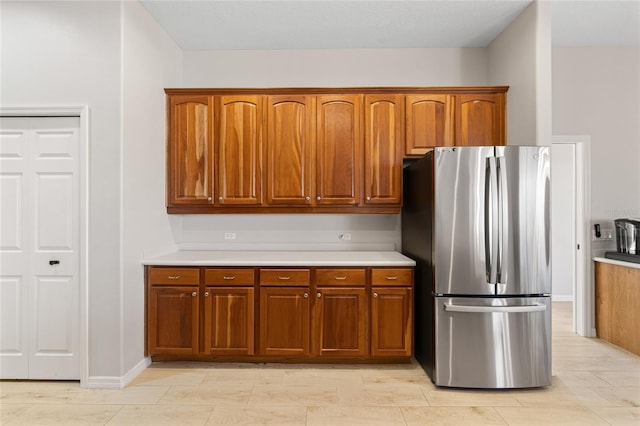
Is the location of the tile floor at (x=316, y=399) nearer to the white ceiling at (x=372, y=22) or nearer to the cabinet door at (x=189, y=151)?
the cabinet door at (x=189, y=151)

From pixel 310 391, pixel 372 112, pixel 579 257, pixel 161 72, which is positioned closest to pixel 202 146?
pixel 161 72

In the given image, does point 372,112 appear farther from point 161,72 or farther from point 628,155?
point 628,155

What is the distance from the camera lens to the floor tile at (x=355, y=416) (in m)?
2.42

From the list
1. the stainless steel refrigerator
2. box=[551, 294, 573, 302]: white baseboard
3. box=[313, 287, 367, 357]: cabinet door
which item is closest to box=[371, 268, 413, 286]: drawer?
box=[313, 287, 367, 357]: cabinet door

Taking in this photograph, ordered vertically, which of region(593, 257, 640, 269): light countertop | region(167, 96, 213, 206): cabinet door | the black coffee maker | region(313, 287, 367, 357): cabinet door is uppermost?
region(167, 96, 213, 206): cabinet door

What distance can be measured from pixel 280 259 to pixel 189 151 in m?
1.34

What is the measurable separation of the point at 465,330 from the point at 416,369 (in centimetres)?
66

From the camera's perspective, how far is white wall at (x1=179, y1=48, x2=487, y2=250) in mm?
3998

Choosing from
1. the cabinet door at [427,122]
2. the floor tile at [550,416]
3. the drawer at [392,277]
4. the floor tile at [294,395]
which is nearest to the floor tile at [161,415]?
the floor tile at [294,395]

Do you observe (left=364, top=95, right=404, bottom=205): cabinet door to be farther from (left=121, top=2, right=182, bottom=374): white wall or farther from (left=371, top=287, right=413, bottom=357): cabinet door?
(left=121, top=2, right=182, bottom=374): white wall

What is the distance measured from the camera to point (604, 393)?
2.83m

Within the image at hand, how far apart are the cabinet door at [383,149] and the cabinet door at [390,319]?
2.87ft

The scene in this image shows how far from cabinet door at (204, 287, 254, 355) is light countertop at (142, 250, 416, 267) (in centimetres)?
23

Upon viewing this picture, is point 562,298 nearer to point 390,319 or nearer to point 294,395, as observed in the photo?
point 390,319
